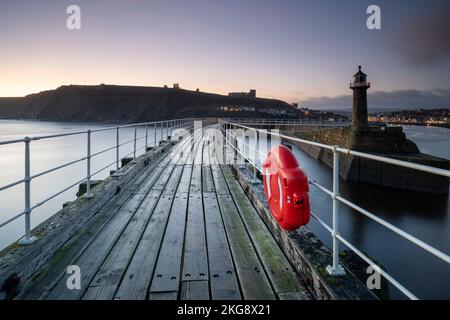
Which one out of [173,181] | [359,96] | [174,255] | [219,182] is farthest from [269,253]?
[359,96]

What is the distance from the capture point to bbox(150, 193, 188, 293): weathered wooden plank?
7.42 ft

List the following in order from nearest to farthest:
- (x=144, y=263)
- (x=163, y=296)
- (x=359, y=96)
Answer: (x=163, y=296)
(x=144, y=263)
(x=359, y=96)

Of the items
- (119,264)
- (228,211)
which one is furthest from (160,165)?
(119,264)

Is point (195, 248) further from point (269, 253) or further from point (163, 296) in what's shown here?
point (163, 296)

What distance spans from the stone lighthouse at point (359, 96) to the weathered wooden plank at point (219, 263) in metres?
32.1

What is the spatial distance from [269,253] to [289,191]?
782 mm

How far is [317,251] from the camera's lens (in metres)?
2.45

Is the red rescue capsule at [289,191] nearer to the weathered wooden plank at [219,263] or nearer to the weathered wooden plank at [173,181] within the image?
the weathered wooden plank at [219,263]

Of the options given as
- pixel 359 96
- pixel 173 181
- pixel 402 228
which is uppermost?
pixel 359 96

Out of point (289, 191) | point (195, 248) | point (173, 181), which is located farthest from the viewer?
point (173, 181)

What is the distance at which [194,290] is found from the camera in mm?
2197

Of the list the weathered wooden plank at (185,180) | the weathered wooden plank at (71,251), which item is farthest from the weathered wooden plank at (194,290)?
the weathered wooden plank at (185,180)

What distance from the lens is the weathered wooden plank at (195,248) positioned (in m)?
2.45
